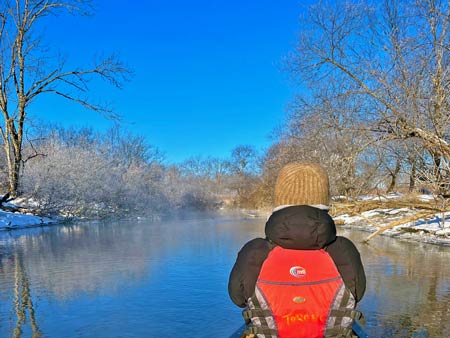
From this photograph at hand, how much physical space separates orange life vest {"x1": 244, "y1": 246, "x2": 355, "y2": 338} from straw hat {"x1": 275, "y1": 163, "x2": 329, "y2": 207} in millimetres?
226

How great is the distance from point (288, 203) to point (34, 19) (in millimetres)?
19394

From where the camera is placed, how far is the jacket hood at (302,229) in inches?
60.5

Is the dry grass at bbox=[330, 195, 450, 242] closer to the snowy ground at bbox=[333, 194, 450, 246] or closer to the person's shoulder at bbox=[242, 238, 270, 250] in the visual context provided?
the snowy ground at bbox=[333, 194, 450, 246]

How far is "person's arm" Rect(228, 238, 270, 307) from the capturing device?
1623 mm

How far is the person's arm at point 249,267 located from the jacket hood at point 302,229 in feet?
0.23

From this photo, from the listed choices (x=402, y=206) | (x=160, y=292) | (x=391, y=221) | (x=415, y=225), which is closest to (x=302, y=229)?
(x=160, y=292)

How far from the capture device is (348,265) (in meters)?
1.60

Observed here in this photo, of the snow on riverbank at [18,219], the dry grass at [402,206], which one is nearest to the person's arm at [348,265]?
the dry grass at [402,206]

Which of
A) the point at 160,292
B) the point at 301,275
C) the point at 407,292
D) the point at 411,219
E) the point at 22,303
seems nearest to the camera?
the point at 301,275

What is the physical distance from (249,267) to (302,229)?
294 millimetres

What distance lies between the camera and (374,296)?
5.38 metres

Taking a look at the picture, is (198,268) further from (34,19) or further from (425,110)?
(34,19)

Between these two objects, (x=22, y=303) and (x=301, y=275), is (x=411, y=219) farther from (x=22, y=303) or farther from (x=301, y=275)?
(x=301, y=275)

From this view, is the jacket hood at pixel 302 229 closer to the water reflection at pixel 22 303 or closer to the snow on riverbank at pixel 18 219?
the water reflection at pixel 22 303
